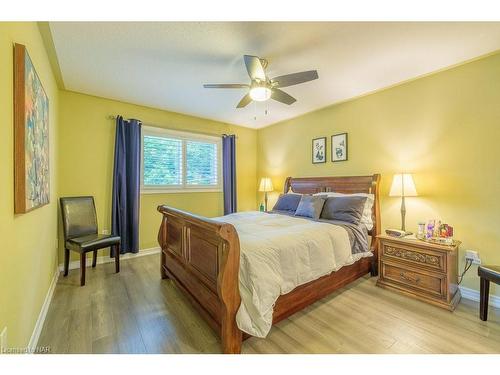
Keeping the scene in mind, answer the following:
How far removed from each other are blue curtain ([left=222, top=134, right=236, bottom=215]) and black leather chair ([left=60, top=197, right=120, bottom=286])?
7.31 feet

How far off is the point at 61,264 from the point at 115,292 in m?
1.31

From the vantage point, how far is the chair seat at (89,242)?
2.66 metres

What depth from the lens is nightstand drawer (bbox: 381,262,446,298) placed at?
2217 millimetres

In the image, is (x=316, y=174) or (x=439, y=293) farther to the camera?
(x=316, y=174)

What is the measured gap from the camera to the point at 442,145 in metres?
2.60

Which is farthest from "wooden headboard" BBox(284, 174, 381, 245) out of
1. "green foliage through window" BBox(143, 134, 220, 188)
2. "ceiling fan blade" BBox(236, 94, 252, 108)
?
"ceiling fan blade" BBox(236, 94, 252, 108)

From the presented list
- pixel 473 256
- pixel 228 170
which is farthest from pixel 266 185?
pixel 473 256

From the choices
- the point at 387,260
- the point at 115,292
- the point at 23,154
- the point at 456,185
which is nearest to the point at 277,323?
the point at 387,260

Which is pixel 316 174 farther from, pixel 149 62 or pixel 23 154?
pixel 23 154

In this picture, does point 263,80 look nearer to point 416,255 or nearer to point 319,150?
point 319,150

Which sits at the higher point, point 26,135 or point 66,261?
point 26,135

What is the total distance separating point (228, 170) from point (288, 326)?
3326 millimetres

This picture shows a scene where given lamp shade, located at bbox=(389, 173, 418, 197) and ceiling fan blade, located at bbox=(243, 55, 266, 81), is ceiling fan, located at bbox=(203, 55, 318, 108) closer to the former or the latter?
ceiling fan blade, located at bbox=(243, 55, 266, 81)
